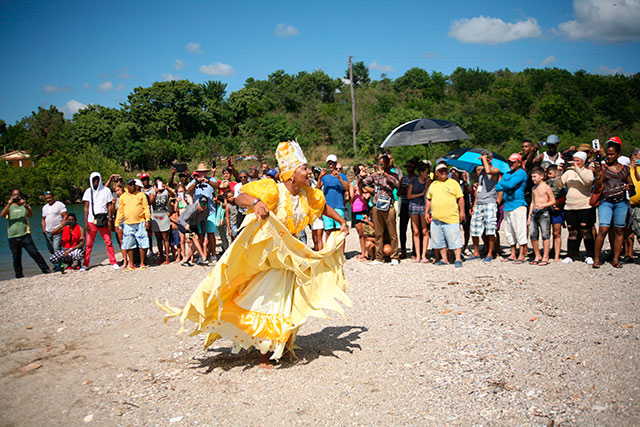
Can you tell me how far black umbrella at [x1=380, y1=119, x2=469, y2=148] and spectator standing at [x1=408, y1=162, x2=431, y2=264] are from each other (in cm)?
58

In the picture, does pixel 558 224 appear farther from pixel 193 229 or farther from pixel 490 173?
pixel 193 229

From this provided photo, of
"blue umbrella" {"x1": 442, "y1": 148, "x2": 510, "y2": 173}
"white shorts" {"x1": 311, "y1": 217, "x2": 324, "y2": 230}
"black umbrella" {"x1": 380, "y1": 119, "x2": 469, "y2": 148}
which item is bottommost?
"white shorts" {"x1": 311, "y1": 217, "x2": 324, "y2": 230}

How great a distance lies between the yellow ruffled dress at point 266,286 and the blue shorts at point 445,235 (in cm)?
531

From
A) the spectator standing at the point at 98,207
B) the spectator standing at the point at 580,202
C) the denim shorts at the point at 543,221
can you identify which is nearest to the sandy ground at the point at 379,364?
the spectator standing at the point at 580,202

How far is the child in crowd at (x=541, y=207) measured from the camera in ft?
30.9

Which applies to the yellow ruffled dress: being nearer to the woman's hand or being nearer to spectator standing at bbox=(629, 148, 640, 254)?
the woman's hand

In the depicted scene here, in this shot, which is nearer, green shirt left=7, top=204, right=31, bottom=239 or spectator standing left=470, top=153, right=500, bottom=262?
spectator standing left=470, top=153, right=500, bottom=262

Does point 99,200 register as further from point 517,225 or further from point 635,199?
point 635,199

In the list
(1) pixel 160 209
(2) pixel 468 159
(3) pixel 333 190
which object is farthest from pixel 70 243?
(2) pixel 468 159

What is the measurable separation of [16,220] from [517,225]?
11.5 meters

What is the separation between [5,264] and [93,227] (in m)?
9.46

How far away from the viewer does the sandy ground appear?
4.17 m

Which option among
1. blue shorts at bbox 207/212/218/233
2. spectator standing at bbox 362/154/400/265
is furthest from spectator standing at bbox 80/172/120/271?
spectator standing at bbox 362/154/400/265

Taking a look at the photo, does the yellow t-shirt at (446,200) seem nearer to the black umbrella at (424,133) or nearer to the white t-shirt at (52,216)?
the black umbrella at (424,133)
